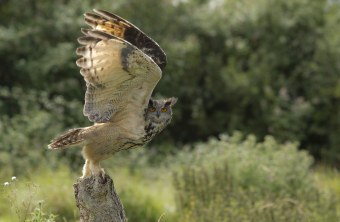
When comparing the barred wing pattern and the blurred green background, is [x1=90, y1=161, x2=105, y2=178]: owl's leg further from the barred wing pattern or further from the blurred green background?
the blurred green background

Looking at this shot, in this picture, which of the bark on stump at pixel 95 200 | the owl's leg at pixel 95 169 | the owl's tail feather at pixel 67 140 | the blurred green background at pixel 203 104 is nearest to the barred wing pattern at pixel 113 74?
the owl's tail feather at pixel 67 140

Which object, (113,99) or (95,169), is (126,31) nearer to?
(113,99)

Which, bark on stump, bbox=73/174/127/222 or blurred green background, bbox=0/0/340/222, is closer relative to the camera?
bark on stump, bbox=73/174/127/222

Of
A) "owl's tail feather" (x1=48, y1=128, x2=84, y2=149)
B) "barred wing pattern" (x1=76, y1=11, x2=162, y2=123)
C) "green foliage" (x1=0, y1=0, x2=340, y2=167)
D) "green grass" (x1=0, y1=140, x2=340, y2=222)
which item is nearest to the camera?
"barred wing pattern" (x1=76, y1=11, x2=162, y2=123)

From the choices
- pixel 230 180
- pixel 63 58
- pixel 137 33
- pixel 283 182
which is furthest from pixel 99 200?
pixel 63 58

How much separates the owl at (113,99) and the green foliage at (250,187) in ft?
5.40

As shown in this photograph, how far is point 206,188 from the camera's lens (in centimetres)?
768

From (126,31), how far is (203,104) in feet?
24.7

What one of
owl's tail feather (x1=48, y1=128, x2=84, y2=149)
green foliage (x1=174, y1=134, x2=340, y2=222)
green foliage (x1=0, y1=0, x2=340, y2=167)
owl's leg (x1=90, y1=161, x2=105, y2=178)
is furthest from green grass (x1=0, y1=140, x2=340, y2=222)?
green foliage (x1=0, y1=0, x2=340, y2=167)

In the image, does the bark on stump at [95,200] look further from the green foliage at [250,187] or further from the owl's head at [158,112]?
the green foliage at [250,187]

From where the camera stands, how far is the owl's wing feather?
15.9ft

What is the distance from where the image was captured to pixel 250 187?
815 cm

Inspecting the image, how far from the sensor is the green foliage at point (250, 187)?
6898mm

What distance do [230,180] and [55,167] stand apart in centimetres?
259
